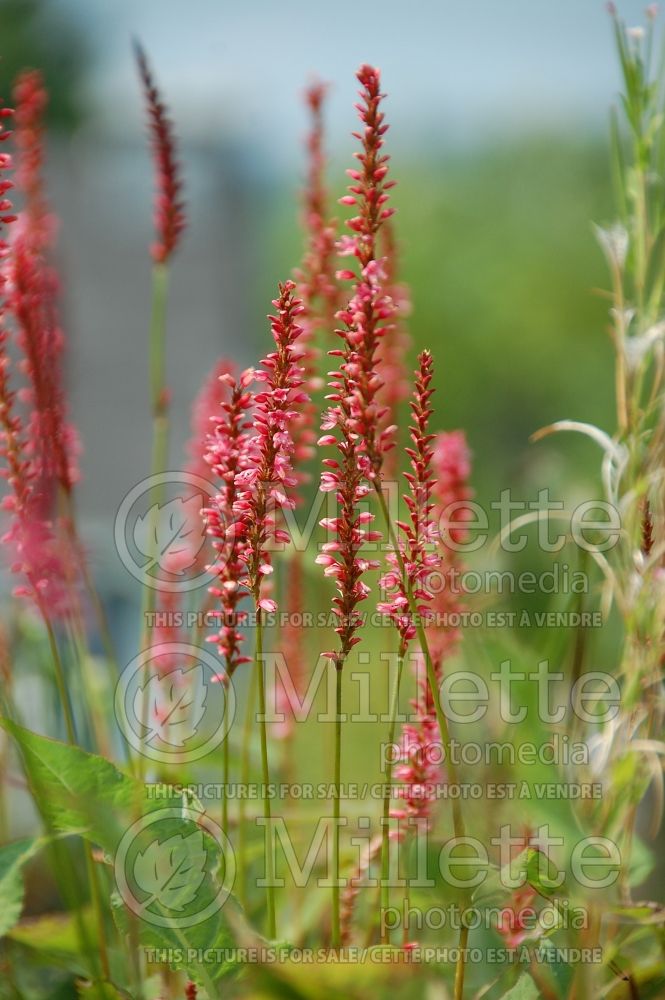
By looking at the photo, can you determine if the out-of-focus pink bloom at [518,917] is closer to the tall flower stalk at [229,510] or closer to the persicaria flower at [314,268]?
the tall flower stalk at [229,510]

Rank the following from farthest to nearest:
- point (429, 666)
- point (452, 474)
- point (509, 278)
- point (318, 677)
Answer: point (509, 278)
point (318, 677)
point (452, 474)
point (429, 666)

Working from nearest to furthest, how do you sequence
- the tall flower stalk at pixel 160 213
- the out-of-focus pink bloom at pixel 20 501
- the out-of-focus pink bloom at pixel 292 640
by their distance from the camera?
the out-of-focus pink bloom at pixel 20 501 → the tall flower stalk at pixel 160 213 → the out-of-focus pink bloom at pixel 292 640

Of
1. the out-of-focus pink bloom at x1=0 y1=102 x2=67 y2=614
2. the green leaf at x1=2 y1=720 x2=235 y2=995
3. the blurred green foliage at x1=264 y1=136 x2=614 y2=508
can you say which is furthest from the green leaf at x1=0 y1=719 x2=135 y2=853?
the blurred green foliage at x1=264 y1=136 x2=614 y2=508

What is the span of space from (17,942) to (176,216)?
54 centimetres

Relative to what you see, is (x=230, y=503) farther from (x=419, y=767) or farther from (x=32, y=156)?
(x=32, y=156)

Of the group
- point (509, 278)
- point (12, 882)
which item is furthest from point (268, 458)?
point (509, 278)

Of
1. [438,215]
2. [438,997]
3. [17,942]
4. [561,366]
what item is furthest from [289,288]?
[438,215]

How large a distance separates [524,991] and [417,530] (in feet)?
0.77

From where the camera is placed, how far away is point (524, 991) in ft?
1.68

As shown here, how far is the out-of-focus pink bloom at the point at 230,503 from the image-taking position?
549 millimetres

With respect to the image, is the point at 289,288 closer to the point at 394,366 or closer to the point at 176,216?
the point at 176,216

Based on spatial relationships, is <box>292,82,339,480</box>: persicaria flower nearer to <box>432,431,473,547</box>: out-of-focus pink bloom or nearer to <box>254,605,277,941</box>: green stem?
<box>432,431,473,547</box>: out-of-focus pink bloom

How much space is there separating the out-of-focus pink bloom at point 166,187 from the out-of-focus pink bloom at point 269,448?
10.4 inches

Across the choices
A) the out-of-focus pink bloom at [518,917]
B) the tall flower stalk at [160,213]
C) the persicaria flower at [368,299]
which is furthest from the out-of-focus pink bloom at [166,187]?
the out-of-focus pink bloom at [518,917]
